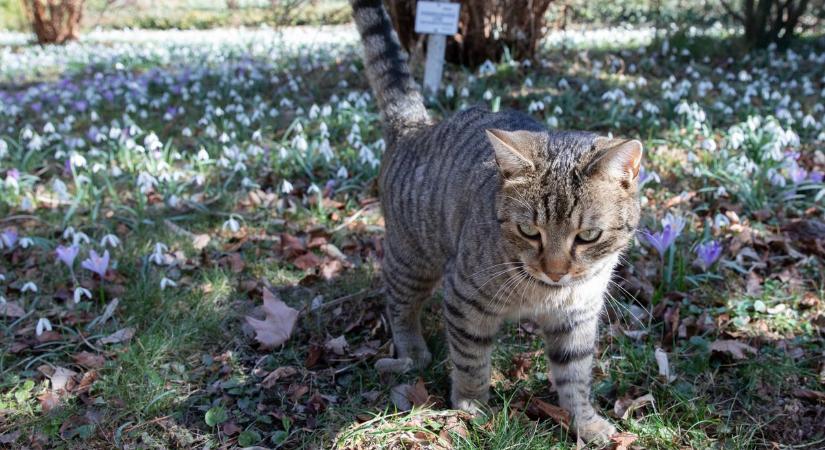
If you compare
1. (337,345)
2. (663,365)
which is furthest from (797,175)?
(337,345)

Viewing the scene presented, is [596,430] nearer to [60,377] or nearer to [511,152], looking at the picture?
[511,152]

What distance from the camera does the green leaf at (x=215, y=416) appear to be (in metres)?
2.86

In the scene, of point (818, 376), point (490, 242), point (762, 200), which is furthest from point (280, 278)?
point (762, 200)

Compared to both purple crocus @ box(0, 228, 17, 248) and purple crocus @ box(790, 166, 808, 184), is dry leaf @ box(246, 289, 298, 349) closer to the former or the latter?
purple crocus @ box(0, 228, 17, 248)

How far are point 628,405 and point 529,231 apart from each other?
1.06 m

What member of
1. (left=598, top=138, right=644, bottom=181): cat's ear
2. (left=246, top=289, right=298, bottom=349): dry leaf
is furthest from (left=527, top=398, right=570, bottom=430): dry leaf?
(left=246, top=289, right=298, bottom=349): dry leaf

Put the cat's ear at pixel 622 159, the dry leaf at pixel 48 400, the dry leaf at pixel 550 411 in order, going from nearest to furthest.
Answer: the cat's ear at pixel 622 159, the dry leaf at pixel 550 411, the dry leaf at pixel 48 400

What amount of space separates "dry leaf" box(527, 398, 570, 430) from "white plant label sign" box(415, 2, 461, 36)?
4224 millimetres

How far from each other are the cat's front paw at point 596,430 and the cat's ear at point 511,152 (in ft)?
3.81

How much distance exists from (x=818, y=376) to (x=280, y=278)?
286 cm

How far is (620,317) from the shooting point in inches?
138

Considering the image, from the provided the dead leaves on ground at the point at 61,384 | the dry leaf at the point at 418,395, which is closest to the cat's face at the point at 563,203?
the dry leaf at the point at 418,395

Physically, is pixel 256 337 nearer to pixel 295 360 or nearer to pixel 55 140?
pixel 295 360

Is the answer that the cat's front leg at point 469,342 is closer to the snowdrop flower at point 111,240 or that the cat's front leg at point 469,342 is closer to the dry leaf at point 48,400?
the dry leaf at point 48,400
